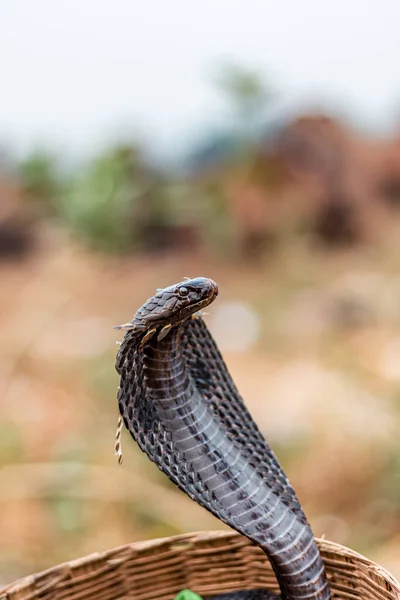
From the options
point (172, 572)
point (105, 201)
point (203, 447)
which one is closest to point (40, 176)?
point (105, 201)

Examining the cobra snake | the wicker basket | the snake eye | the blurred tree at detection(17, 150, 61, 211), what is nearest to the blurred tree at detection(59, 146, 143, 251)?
the blurred tree at detection(17, 150, 61, 211)

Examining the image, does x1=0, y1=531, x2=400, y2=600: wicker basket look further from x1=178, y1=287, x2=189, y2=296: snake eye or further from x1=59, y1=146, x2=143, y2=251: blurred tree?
x1=59, y1=146, x2=143, y2=251: blurred tree

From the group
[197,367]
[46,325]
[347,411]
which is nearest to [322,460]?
[347,411]

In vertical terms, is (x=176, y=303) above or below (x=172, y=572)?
above

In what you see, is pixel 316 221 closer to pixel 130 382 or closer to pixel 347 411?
pixel 347 411

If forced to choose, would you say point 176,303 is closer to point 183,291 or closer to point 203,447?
point 183,291

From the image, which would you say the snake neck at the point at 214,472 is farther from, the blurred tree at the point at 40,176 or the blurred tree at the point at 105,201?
the blurred tree at the point at 40,176

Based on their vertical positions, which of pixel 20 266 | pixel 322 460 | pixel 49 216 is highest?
pixel 49 216
